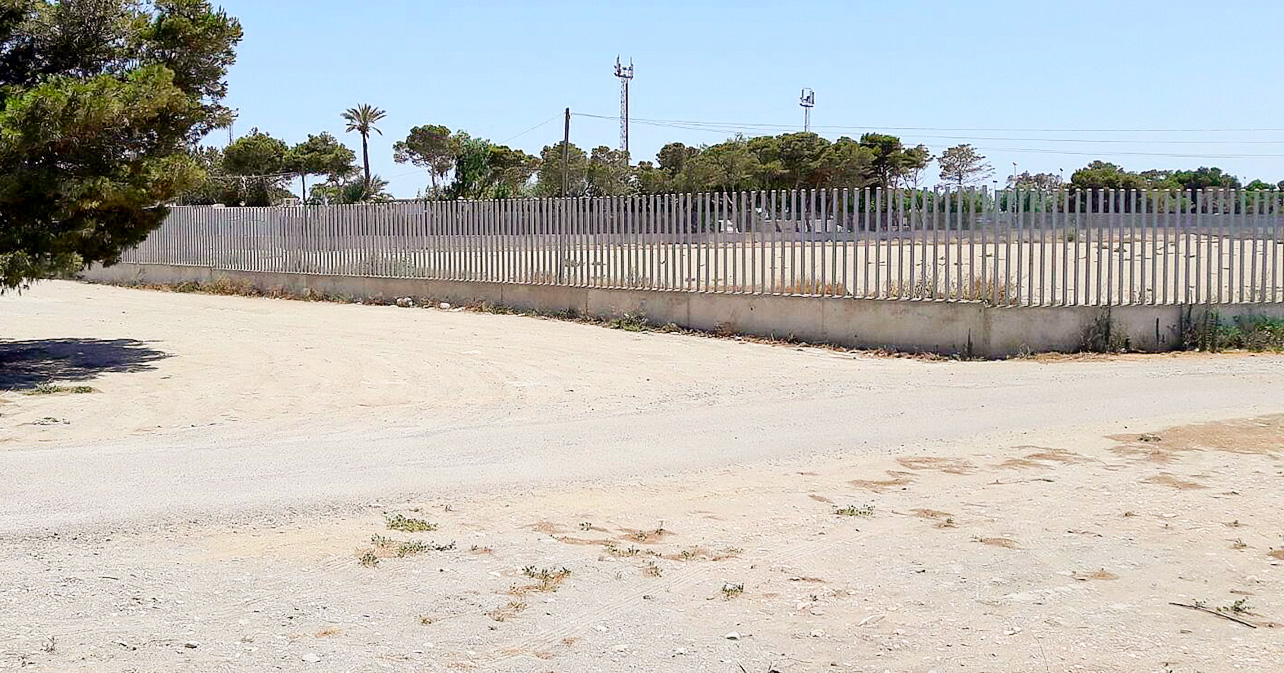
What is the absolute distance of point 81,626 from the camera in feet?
17.5

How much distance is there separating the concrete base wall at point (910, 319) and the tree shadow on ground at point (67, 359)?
290 inches

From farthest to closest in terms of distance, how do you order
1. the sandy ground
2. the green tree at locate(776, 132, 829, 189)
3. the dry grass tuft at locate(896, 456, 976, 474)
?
the green tree at locate(776, 132, 829, 189), the dry grass tuft at locate(896, 456, 976, 474), the sandy ground

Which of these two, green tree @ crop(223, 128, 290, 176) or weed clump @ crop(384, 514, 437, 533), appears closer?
weed clump @ crop(384, 514, 437, 533)

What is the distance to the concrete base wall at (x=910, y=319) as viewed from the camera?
1599cm

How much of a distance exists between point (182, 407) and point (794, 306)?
894cm

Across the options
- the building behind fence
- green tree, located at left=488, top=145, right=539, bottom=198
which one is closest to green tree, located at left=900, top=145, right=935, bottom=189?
green tree, located at left=488, top=145, right=539, bottom=198

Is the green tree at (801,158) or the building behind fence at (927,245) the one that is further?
the green tree at (801,158)

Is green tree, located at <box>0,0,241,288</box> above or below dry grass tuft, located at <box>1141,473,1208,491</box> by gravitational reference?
above

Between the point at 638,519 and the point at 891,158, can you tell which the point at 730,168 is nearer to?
the point at 891,158

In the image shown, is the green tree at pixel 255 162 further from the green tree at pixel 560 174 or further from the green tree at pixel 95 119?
the green tree at pixel 95 119

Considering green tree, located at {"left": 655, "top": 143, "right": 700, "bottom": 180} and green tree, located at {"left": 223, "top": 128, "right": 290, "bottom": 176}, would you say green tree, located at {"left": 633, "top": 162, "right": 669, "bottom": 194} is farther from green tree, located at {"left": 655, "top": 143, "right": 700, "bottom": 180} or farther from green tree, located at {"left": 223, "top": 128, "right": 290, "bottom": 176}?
green tree, located at {"left": 223, "top": 128, "right": 290, "bottom": 176}

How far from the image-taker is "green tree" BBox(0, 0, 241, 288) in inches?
499

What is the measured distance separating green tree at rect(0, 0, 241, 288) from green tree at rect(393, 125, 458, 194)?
66687mm

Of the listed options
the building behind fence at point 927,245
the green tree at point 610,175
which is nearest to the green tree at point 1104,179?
the green tree at point 610,175
